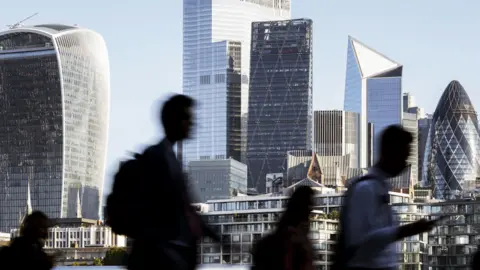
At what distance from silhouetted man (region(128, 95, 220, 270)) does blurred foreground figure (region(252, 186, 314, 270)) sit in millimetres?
1300

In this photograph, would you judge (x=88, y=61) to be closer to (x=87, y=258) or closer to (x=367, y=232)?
(x=87, y=258)

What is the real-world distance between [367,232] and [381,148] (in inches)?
24.3

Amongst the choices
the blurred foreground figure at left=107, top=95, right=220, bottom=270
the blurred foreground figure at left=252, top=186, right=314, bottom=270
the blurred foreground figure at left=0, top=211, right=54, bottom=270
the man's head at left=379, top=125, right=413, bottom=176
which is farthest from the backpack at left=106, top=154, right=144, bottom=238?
the blurred foreground figure at left=0, top=211, right=54, bottom=270

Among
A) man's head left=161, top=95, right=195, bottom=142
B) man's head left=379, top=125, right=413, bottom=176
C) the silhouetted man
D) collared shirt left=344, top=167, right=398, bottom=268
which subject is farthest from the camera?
man's head left=379, top=125, right=413, bottom=176

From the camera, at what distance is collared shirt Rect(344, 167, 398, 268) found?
28.0 feet

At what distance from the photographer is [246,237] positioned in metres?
119

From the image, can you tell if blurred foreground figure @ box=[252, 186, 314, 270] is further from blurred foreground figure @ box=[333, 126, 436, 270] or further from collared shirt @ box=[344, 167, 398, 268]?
collared shirt @ box=[344, 167, 398, 268]

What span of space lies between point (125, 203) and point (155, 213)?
7.5 inches

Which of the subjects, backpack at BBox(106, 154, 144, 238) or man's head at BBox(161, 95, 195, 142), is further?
man's head at BBox(161, 95, 195, 142)

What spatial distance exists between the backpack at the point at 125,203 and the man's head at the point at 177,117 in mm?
409

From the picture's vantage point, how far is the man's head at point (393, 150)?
28.9 feet

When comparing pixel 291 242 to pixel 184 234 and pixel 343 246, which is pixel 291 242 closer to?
pixel 343 246

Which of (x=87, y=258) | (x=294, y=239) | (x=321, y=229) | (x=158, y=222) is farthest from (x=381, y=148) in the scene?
(x=87, y=258)

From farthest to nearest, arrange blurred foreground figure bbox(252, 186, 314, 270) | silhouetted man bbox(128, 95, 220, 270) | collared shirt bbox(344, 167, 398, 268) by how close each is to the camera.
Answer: blurred foreground figure bbox(252, 186, 314, 270) < collared shirt bbox(344, 167, 398, 268) < silhouetted man bbox(128, 95, 220, 270)
